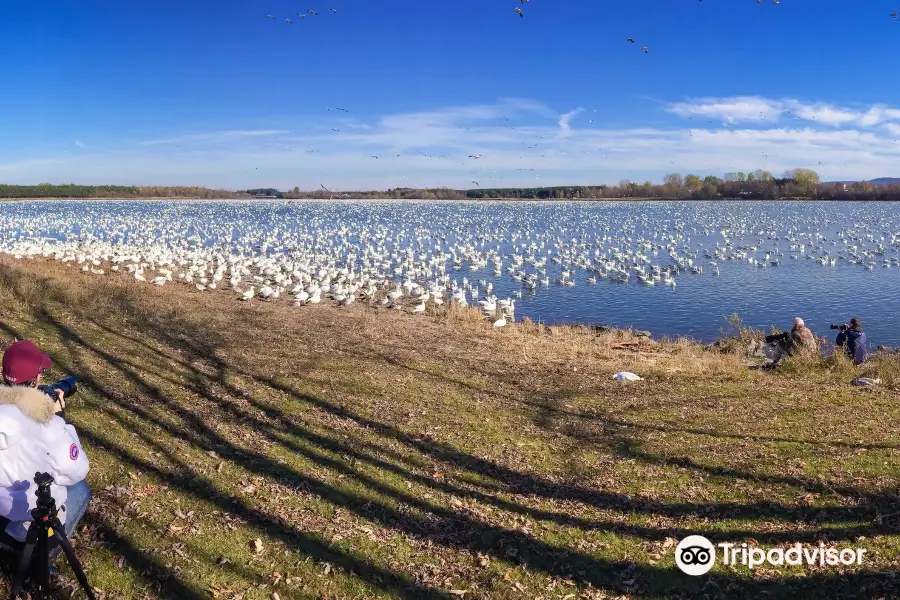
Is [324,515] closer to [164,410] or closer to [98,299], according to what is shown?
[164,410]

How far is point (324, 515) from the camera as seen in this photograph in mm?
7348

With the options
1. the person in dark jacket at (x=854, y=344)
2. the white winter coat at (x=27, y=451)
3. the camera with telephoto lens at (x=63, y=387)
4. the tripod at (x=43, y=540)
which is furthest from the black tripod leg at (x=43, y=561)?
the person in dark jacket at (x=854, y=344)

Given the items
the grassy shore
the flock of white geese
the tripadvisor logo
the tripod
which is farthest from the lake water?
the tripod

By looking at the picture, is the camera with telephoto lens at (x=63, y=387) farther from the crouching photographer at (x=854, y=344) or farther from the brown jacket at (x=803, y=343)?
the crouching photographer at (x=854, y=344)

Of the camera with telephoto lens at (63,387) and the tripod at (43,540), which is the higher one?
the camera with telephoto lens at (63,387)

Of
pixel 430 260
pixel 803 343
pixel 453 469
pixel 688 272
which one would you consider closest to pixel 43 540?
pixel 453 469

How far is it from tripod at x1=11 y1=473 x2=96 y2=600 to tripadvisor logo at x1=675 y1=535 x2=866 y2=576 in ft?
18.0

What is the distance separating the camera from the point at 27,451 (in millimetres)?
5020

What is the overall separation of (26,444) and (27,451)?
0.21ft

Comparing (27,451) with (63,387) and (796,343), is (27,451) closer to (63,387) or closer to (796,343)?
(63,387)

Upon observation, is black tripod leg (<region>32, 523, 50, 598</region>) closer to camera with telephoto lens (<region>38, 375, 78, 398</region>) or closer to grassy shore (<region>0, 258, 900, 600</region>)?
grassy shore (<region>0, 258, 900, 600</region>)

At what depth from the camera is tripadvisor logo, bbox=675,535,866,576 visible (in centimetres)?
650

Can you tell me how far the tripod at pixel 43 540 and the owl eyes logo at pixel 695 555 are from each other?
17.8 ft

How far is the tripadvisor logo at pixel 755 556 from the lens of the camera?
6.50m
